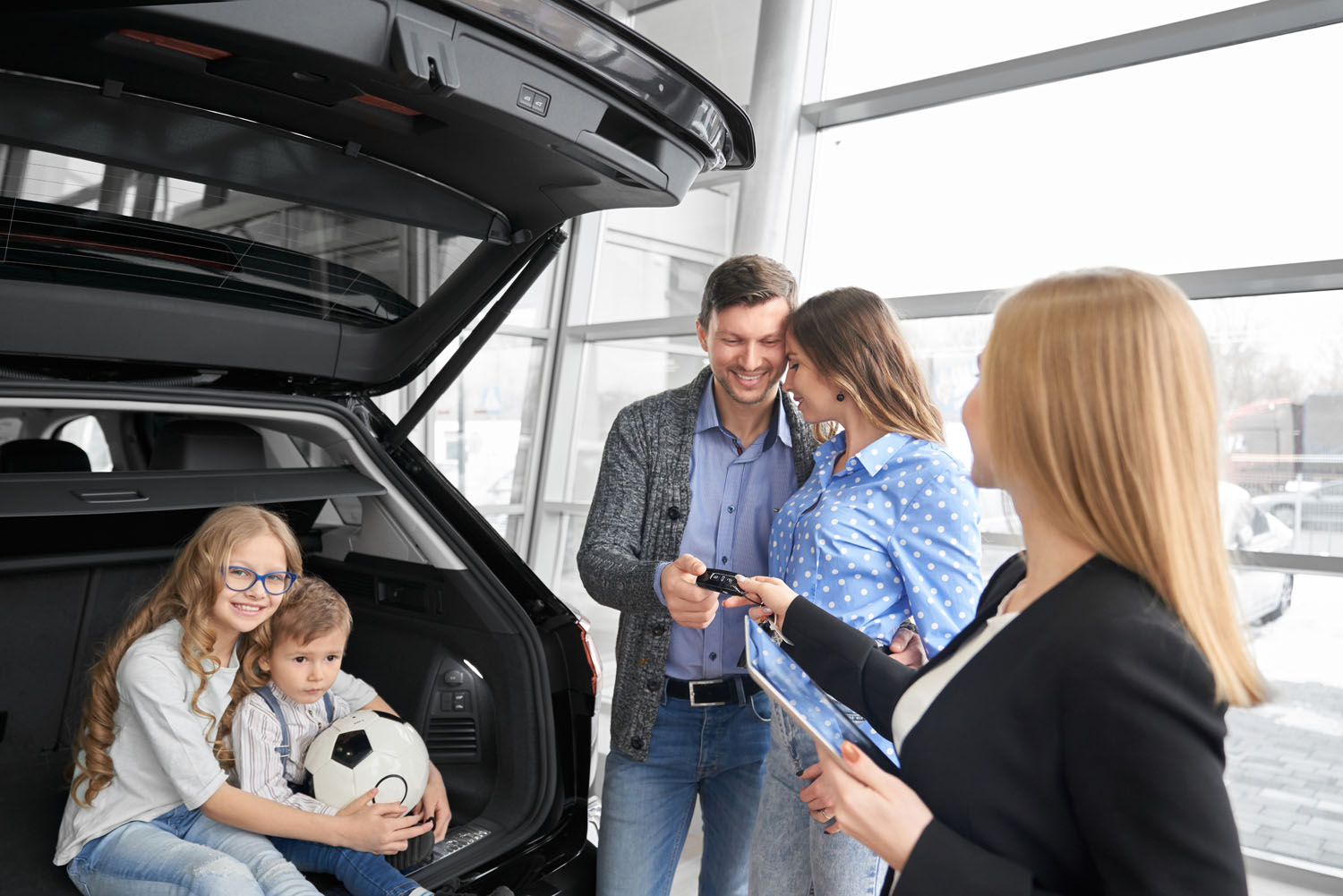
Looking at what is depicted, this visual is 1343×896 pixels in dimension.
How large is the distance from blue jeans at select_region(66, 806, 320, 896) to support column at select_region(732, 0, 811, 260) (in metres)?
3.46

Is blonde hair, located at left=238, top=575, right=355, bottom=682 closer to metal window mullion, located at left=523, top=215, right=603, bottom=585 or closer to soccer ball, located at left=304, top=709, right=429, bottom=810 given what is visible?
soccer ball, located at left=304, top=709, right=429, bottom=810

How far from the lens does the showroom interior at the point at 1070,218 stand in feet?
10.3

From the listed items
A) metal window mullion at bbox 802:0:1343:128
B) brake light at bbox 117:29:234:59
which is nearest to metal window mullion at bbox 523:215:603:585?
metal window mullion at bbox 802:0:1343:128

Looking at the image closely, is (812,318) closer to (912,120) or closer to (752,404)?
(752,404)

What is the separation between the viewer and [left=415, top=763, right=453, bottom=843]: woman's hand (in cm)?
169

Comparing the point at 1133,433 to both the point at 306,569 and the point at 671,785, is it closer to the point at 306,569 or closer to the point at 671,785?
the point at 671,785

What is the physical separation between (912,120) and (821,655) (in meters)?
3.68

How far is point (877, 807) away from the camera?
2.64 feet

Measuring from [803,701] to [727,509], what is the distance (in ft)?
2.49

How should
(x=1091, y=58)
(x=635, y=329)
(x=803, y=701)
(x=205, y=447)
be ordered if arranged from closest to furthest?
1. (x=803, y=701)
2. (x=205, y=447)
3. (x=1091, y=58)
4. (x=635, y=329)

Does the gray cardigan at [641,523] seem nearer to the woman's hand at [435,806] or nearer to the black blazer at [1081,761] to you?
the woman's hand at [435,806]

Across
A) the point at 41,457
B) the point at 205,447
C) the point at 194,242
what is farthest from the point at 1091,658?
the point at 41,457

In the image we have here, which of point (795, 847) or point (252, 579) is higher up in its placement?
point (252, 579)

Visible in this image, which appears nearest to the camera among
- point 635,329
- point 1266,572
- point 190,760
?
point 190,760
